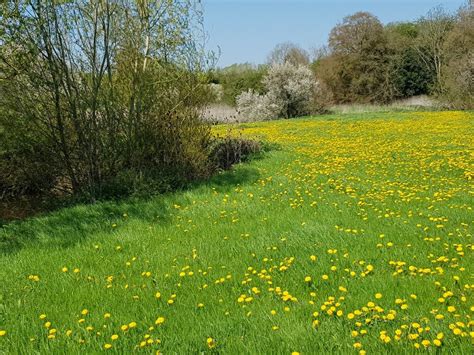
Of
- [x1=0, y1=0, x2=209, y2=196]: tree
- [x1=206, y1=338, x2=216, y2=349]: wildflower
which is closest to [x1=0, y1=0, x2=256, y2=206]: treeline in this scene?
[x1=0, y1=0, x2=209, y2=196]: tree

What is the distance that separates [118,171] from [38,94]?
222 cm

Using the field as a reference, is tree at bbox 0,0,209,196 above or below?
above

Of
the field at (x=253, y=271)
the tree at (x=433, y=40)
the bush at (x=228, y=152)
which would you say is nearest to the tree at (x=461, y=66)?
the tree at (x=433, y=40)

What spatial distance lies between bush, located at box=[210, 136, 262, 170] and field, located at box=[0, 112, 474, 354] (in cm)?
305

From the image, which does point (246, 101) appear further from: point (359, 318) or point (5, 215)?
point (359, 318)

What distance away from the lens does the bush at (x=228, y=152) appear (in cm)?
1177

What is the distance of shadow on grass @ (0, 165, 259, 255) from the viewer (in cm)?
618

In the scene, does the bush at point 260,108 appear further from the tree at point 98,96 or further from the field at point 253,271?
the field at point 253,271

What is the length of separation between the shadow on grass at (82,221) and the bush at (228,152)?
3044 millimetres

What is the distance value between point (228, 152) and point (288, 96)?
25.2 meters

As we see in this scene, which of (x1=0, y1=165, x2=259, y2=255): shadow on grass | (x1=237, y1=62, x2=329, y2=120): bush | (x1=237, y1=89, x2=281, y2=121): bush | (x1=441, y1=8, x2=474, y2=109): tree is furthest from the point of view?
(x1=237, y1=89, x2=281, y2=121): bush

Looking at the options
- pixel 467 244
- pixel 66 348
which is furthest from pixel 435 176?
pixel 66 348

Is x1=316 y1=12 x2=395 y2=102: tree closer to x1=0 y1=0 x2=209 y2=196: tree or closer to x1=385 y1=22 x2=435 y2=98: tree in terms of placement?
x1=385 y1=22 x2=435 y2=98: tree

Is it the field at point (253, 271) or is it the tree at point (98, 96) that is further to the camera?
the tree at point (98, 96)
